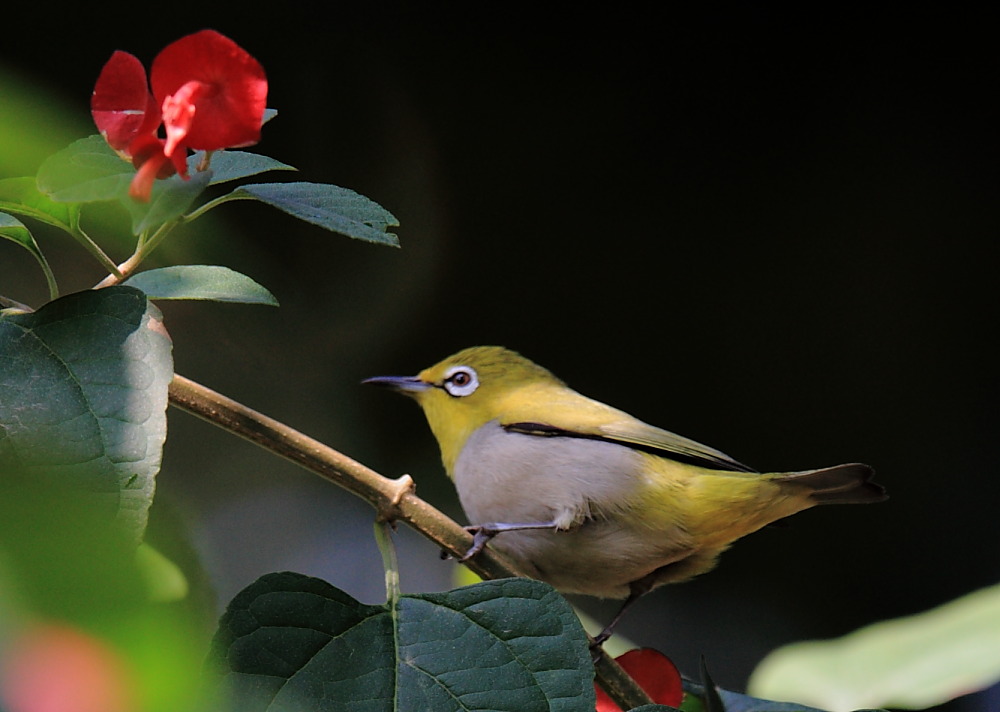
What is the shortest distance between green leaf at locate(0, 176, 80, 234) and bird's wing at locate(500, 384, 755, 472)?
3.06 ft

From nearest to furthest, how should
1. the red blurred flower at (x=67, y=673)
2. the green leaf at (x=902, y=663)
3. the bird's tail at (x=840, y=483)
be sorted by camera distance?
the red blurred flower at (x=67, y=673), the green leaf at (x=902, y=663), the bird's tail at (x=840, y=483)

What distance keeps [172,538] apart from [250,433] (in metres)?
0.38

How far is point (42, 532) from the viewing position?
47 cm

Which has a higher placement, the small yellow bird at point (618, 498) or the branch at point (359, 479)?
the branch at point (359, 479)

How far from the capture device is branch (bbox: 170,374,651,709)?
667mm

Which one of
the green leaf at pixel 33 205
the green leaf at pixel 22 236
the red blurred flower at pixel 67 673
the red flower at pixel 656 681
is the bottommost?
the red flower at pixel 656 681

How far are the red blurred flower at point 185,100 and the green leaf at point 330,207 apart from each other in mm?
49

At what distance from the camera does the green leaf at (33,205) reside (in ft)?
2.19

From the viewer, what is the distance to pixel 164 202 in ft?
2.01

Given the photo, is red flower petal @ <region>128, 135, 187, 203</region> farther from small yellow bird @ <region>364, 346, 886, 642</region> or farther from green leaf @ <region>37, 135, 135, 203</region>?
small yellow bird @ <region>364, 346, 886, 642</region>

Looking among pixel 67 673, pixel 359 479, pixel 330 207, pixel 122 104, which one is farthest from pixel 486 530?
pixel 67 673

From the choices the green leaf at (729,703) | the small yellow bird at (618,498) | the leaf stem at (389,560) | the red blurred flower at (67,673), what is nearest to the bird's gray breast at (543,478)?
the small yellow bird at (618,498)

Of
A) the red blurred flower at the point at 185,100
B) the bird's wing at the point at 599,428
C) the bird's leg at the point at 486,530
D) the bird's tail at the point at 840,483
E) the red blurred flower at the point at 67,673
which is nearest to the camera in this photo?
the red blurred flower at the point at 67,673

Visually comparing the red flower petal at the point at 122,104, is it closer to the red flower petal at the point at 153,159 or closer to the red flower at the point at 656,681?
the red flower petal at the point at 153,159
